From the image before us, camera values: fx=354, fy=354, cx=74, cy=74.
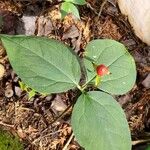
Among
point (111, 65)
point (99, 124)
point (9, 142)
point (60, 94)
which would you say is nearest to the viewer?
point (99, 124)

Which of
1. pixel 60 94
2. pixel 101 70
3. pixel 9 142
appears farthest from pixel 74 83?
pixel 9 142

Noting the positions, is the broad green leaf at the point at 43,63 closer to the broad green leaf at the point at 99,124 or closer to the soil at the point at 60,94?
the broad green leaf at the point at 99,124

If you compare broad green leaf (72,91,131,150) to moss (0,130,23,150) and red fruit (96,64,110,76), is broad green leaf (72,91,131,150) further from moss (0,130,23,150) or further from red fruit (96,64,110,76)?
moss (0,130,23,150)

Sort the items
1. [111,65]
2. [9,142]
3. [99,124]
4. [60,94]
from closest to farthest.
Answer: [99,124] → [111,65] → [9,142] → [60,94]

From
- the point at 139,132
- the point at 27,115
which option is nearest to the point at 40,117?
the point at 27,115

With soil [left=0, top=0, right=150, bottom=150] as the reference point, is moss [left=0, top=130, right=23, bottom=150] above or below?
below

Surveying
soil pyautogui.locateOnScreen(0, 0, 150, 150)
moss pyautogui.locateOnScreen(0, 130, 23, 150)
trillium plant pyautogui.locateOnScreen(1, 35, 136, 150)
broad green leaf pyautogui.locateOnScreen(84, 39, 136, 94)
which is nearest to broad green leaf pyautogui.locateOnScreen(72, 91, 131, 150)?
trillium plant pyautogui.locateOnScreen(1, 35, 136, 150)

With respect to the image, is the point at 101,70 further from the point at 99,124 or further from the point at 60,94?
the point at 60,94
